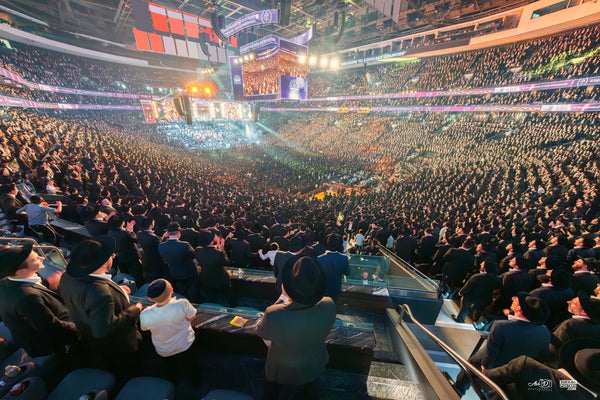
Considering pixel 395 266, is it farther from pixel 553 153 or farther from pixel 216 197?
pixel 553 153

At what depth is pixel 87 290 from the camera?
1940 mm

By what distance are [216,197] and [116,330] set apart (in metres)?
9.96

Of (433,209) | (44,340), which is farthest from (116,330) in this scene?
(433,209)

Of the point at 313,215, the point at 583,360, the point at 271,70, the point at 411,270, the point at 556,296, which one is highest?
the point at 271,70

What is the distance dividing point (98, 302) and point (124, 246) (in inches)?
123

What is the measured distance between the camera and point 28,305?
198cm

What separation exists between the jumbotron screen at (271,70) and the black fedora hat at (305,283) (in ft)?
83.5

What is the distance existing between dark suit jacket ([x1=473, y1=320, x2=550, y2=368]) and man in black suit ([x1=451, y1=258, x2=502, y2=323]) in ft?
5.90

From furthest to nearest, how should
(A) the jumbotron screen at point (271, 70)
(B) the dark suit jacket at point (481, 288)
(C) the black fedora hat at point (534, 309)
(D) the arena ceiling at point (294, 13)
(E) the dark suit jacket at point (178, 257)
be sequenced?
(D) the arena ceiling at point (294, 13) < (A) the jumbotron screen at point (271, 70) < (B) the dark suit jacket at point (481, 288) < (E) the dark suit jacket at point (178, 257) < (C) the black fedora hat at point (534, 309)

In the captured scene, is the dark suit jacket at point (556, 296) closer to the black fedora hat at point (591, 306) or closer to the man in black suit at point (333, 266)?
the black fedora hat at point (591, 306)

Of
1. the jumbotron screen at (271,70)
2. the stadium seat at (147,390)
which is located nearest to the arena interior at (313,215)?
the stadium seat at (147,390)

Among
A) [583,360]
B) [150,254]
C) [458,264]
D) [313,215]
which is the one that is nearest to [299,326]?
[583,360]

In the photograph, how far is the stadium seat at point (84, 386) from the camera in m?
1.81

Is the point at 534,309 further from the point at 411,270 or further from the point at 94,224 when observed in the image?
the point at 94,224
